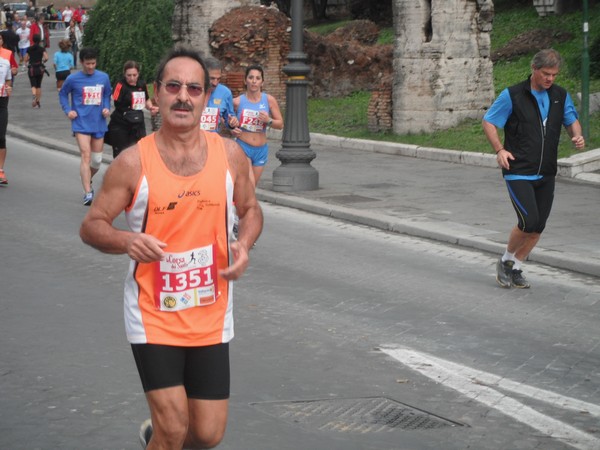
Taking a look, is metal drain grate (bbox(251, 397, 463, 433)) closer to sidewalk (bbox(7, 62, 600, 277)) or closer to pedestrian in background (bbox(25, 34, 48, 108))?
sidewalk (bbox(7, 62, 600, 277))

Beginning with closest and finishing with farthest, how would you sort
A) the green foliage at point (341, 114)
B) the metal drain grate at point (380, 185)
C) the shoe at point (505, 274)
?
the shoe at point (505, 274)
the metal drain grate at point (380, 185)
the green foliage at point (341, 114)

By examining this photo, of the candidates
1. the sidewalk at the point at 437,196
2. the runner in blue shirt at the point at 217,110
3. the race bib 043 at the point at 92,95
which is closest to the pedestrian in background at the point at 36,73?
the sidewalk at the point at 437,196

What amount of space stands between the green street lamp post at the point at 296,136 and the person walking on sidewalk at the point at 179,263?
451 inches

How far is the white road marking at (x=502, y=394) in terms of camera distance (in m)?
6.61

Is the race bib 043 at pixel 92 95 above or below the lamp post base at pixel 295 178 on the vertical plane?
above

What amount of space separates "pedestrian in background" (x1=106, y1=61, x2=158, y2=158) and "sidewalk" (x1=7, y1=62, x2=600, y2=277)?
0.94m

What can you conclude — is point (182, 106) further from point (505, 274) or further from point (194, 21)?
point (194, 21)

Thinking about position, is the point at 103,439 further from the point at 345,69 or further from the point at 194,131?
the point at 345,69

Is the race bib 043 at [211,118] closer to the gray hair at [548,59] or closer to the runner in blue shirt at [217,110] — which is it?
A: the runner in blue shirt at [217,110]

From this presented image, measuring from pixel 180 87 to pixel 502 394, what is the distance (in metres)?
3.16

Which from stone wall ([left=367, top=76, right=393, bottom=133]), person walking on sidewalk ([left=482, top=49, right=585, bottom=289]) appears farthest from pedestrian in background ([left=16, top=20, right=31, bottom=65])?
person walking on sidewalk ([left=482, top=49, right=585, bottom=289])

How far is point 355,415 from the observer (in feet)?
22.5

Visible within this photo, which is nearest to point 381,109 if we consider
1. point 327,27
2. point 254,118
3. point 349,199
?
point 349,199

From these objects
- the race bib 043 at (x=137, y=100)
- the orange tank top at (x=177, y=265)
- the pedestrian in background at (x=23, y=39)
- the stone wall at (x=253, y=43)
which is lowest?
the orange tank top at (x=177, y=265)
